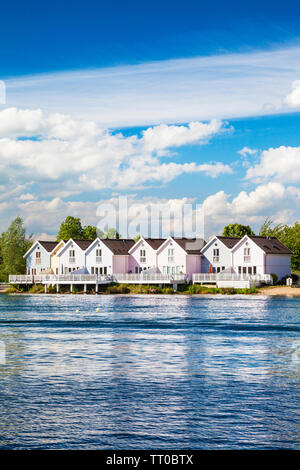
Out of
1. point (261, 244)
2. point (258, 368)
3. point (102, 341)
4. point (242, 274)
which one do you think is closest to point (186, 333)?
point (102, 341)

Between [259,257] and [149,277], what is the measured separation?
15.4m

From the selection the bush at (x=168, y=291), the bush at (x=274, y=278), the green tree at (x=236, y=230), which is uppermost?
the green tree at (x=236, y=230)

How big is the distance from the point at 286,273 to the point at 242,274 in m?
9.57

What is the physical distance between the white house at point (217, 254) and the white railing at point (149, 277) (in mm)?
5448

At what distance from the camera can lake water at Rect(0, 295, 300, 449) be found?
1459 centimetres

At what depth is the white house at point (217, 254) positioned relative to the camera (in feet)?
306

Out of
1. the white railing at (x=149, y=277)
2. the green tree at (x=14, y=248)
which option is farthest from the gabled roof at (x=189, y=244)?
the green tree at (x=14, y=248)

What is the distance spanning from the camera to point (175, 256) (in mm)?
95500

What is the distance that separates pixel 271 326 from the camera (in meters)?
40.1

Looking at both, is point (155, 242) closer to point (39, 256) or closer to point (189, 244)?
point (189, 244)

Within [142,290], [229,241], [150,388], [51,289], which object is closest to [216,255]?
[229,241]

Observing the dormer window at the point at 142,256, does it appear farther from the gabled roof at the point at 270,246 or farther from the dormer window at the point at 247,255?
the gabled roof at the point at 270,246

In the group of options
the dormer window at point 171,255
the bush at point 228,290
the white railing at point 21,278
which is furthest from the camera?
the white railing at point 21,278

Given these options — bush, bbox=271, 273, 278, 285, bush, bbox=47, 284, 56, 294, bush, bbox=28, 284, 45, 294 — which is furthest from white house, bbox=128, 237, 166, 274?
bush, bbox=271, 273, 278, 285
